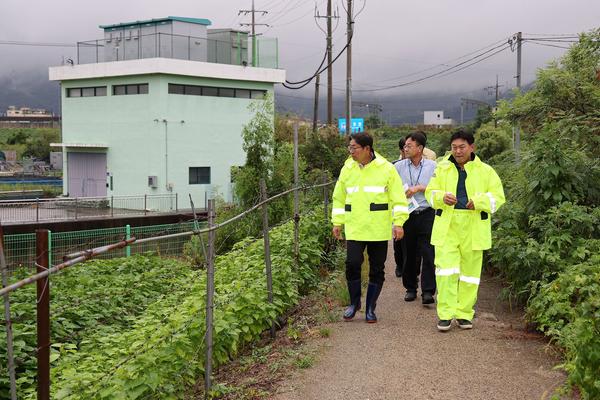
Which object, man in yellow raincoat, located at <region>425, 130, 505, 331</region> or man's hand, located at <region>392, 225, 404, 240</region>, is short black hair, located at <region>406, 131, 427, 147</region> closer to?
man in yellow raincoat, located at <region>425, 130, 505, 331</region>

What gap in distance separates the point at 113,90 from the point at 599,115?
31.0 m

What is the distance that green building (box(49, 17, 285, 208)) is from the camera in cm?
3519

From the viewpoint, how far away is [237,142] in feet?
126

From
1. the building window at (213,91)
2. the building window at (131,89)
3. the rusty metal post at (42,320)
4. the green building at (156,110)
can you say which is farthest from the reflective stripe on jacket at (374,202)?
the building window at (131,89)

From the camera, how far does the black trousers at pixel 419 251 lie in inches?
309

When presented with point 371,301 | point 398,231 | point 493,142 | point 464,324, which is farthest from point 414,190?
point 493,142

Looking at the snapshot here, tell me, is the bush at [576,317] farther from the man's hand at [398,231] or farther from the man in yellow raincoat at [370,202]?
the man in yellow raincoat at [370,202]

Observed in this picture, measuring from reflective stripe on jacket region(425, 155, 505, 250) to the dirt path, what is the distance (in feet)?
3.04

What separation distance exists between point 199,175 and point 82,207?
6994 millimetres

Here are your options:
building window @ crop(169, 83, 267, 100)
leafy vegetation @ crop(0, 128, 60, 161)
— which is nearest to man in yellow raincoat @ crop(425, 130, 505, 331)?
building window @ crop(169, 83, 267, 100)

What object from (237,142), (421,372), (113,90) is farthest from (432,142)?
(421,372)

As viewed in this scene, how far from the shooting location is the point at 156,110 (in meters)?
35.0

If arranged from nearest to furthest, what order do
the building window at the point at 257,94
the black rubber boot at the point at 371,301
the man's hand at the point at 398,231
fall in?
the man's hand at the point at 398,231, the black rubber boot at the point at 371,301, the building window at the point at 257,94

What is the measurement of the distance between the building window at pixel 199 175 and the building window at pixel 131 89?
15.4 ft
